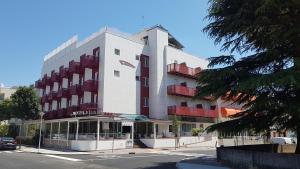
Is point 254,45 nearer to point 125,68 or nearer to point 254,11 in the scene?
point 254,11

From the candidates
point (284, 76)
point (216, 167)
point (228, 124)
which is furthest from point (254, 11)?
point (216, 167)

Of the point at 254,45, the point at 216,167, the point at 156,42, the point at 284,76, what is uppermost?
the point at 156,42

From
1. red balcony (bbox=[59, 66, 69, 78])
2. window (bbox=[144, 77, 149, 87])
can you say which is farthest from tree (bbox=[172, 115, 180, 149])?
red balcony (bbox=[59, 66, 69, 78])

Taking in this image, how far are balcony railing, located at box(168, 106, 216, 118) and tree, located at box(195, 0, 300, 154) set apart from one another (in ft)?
84.5

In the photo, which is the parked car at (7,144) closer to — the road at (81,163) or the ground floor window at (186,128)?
the road at (81,163)

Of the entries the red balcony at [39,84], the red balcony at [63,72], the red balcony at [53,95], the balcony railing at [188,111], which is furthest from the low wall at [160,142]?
the red balcony at [39,84]

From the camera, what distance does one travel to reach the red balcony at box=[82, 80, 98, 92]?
141 feet

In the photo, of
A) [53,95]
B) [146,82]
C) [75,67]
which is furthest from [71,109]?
[146,82]

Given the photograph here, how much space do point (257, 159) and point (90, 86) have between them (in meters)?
27.8

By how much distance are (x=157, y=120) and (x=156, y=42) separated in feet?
37.1

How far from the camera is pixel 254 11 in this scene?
19.1m

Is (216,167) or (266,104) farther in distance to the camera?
(216,167)

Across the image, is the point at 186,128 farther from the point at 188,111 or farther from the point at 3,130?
the point at 3,130

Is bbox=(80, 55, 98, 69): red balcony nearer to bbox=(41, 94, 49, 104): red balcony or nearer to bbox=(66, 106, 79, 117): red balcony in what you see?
bbox=(66, 106, 79, 117): red balcony
